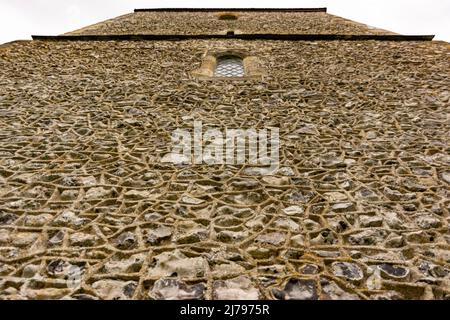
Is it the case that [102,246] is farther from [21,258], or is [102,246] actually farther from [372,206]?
[372,206]

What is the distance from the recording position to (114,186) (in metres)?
3.78

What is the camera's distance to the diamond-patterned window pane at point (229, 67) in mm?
7148

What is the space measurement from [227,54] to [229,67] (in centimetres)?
76

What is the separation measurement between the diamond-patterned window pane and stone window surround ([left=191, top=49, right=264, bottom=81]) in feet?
0.27

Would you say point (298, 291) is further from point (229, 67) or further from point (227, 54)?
point (227, 54)

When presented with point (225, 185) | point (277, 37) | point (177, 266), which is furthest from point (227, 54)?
point (177, 266)

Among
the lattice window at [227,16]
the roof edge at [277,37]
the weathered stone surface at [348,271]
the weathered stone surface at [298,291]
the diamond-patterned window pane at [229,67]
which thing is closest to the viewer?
the weathered stone surface at [298,291]

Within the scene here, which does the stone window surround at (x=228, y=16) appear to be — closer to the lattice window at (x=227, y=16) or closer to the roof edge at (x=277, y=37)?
the lattice window at (x=227, y=16)

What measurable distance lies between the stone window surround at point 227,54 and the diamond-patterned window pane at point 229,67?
8 centimetres

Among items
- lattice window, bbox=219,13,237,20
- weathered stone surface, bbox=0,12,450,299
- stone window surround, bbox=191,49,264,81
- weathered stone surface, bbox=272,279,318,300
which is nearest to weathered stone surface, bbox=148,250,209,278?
weathered stone surface, bbox=0,12,450,299

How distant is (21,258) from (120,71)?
470cm

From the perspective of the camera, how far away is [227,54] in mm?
8164

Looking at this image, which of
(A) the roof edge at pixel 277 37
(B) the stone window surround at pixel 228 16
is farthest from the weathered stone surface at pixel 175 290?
(B) the stone window surround at pixel 228 16
